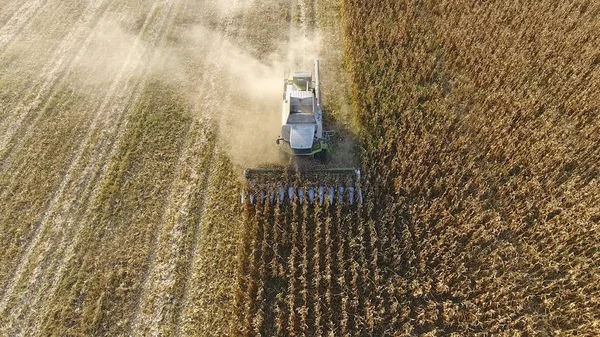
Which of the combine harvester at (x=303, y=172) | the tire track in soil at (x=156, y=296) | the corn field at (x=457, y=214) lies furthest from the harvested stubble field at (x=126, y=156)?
the corn field at (x=457, y=214)

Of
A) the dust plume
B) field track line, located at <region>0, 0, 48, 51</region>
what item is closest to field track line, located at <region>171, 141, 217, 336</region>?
the dust plume

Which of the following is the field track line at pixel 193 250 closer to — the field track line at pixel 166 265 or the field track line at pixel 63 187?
the field track line at pixel 166 265

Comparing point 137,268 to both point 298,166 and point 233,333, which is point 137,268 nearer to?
point 233,333

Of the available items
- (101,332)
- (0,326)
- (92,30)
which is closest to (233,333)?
(101,332)

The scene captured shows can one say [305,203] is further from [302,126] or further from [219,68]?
[219,68]

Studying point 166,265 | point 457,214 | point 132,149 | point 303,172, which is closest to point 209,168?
point 132,149

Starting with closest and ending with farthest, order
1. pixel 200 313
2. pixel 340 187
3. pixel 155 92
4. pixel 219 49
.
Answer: pixel 200 313 < pixel 340 187 < pixel 155 92 < pixel 219 49
